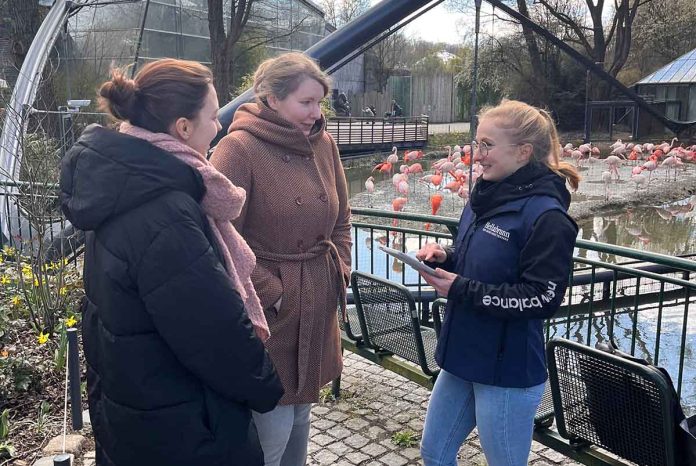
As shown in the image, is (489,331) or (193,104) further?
(489,331)

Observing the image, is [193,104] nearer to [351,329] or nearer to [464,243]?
[464,243]

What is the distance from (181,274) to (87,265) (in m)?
0.39

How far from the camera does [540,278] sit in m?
2.05

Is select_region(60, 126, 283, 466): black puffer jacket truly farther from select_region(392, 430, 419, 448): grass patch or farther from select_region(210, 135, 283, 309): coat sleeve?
select_region(392, 430, 419, 448): grass patch

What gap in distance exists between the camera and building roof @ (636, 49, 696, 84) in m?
30.5

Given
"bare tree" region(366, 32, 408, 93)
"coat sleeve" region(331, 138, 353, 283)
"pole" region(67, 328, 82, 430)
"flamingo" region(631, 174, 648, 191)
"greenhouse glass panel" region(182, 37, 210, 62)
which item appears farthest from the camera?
"bare tree" region(366, 32, 408, 93)

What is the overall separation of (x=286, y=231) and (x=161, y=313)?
2.58ft

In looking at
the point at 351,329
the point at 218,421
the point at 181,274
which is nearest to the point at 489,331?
the point at 218,421

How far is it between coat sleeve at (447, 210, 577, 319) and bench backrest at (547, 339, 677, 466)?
44 cm

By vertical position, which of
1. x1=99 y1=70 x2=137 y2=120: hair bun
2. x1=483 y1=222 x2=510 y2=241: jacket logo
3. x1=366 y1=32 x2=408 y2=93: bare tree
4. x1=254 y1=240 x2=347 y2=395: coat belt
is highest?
x1=366 y1=32 x2=408 y2=93: bare tree

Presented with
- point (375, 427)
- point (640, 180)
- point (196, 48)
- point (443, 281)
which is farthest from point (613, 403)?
point (196, 48)

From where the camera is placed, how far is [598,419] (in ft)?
8.14

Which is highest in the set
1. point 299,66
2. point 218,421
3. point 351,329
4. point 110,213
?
point 299,66

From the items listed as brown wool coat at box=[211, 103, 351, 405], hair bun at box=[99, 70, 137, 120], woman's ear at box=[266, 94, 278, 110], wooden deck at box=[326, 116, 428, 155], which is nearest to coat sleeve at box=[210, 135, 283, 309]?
brown wool coat at box=[211, 103, 351, 405]
